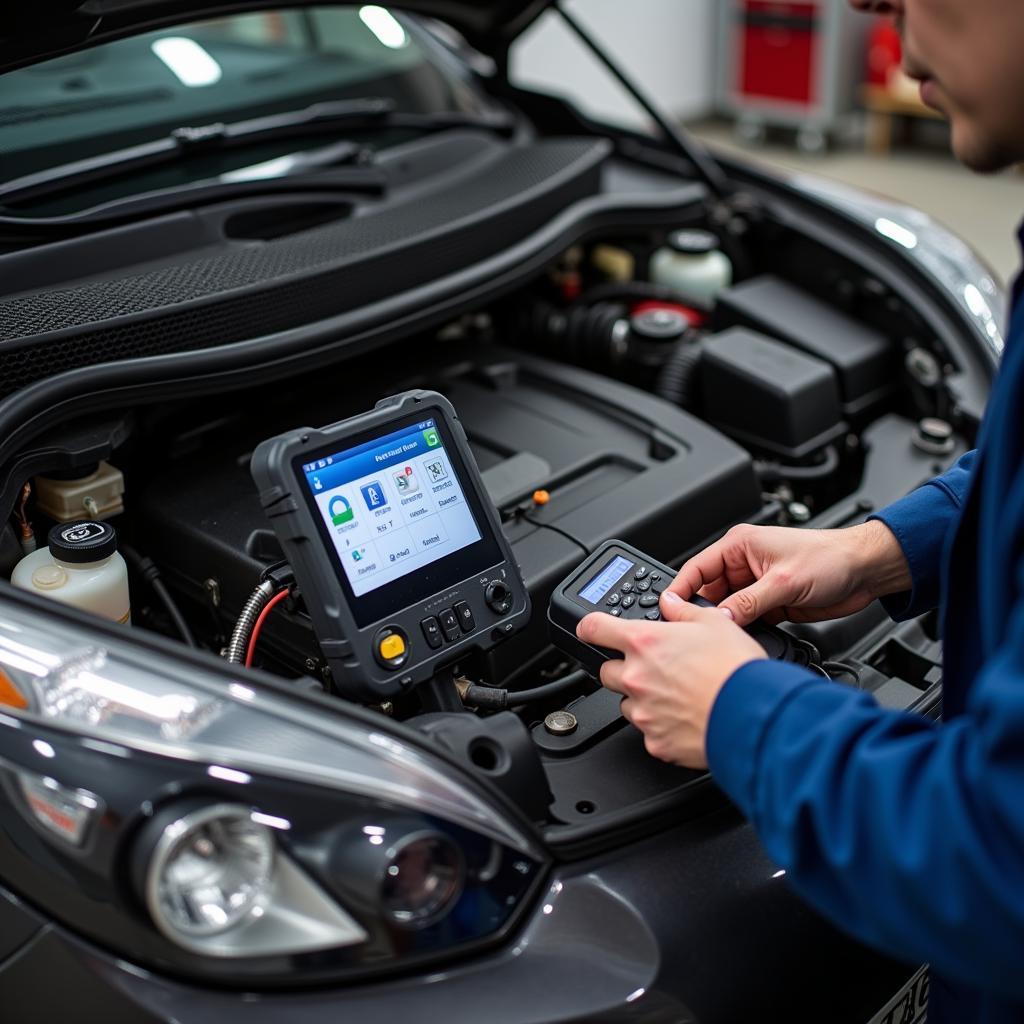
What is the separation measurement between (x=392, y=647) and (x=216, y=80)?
1131 mm

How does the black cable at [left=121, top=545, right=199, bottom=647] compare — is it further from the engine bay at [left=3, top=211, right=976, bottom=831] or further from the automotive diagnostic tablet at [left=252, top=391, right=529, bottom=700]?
the automotive diagnostic tablet at [left=252, top=391, right=529, bottom=700]

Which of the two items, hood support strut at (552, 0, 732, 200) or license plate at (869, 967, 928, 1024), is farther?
hood support strut at (552, 0, 732, 200)

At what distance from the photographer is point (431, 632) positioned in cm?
113

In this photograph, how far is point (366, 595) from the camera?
3.59 feet

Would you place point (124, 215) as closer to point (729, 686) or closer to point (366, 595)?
point (366, 595)

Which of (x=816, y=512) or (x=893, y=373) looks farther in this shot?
(x=893, y=373)

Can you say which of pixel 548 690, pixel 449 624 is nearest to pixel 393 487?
pixel 449 624

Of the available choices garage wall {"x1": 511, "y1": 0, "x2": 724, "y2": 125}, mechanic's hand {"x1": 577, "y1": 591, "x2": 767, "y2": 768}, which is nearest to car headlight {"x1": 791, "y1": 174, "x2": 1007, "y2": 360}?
mechanic's hand {"x1": 577, "y1": 591, "x2": 767, "y2": 768}

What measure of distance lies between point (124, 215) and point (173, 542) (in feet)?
1.45

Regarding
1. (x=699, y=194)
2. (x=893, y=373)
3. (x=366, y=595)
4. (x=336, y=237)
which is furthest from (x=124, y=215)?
(x=893, y=373)

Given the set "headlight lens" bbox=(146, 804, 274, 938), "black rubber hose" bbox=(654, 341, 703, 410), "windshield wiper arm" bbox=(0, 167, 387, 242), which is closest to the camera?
"headlight lens" bbox=(146, 804, 274, 938)

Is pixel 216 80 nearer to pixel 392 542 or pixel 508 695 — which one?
pixel 392 542

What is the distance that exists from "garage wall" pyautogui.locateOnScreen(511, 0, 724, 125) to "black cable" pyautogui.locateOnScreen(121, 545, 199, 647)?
4.45m

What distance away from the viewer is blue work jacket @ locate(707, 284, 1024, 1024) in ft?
2.31
